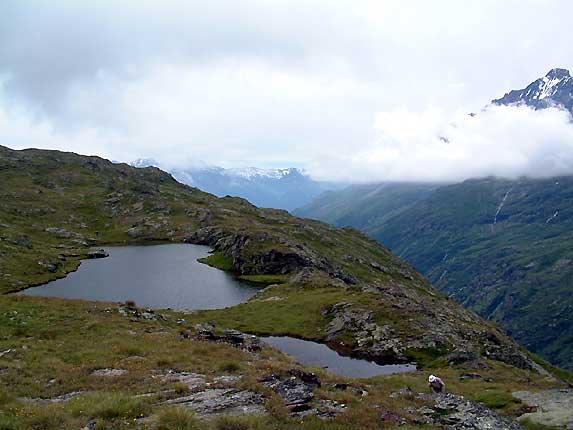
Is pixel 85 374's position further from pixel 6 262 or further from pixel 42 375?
pixel 6 262

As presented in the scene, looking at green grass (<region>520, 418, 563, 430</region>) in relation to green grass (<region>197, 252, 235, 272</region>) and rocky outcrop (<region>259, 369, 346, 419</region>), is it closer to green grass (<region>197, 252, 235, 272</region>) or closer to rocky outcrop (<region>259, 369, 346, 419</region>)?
rocky outcrop (<region>259, 369, 346, 419</region>)

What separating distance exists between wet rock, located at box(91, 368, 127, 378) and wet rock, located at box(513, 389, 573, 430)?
23.0 m

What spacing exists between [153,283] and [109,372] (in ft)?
234

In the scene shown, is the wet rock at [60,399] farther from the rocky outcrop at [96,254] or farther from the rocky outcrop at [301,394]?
the rocky outcrop at [96,254]

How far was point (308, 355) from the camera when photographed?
175 ft

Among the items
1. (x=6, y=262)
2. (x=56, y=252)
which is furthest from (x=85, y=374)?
(x=56, y=252)

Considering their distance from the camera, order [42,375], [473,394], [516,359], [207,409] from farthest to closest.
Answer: [516,359]
[473,394]
[42,375]
[207,409]

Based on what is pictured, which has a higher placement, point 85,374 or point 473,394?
point 85,374

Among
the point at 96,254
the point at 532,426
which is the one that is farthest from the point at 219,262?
the point at 532,426

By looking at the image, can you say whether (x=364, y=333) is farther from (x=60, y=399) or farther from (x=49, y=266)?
(x=49, y=266)

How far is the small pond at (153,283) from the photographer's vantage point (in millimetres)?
81938

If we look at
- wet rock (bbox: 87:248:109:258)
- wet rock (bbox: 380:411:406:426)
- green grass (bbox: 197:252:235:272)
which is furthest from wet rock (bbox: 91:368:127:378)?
wet rock (bbox: 87:248:109:258)

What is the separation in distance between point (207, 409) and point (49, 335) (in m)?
21.8

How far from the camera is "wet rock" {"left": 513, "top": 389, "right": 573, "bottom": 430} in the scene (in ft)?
74.3
